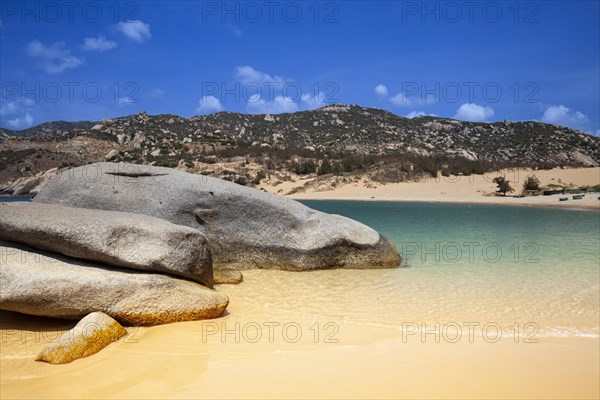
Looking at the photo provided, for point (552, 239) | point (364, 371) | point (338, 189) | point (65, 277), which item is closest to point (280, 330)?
point (364, 371)

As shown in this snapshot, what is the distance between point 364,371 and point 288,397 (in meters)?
0.94

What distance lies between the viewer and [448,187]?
4097 centimetres

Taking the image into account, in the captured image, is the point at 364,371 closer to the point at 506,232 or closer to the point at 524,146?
the point at 506,232

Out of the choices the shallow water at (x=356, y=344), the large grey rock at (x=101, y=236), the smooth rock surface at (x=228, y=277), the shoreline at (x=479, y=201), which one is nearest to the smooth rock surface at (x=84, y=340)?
the shallow water at (x=356, y=344)

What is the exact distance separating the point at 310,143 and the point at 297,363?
Result: 224 feet

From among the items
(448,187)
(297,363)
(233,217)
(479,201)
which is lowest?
(297,363)

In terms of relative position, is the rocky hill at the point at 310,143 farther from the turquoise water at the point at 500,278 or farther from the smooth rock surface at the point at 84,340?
the smooth rock surface at the point at 84,340

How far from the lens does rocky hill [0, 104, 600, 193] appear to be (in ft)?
158

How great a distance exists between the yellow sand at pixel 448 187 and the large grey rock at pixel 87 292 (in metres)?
31.1

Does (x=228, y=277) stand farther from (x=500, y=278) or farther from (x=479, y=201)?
(x=479, y=201)

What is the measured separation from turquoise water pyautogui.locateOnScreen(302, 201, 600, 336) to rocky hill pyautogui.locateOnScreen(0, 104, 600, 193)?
32010 millimetres

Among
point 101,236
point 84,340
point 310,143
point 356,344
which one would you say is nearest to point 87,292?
point 101,236

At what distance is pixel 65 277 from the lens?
5609 millimetres

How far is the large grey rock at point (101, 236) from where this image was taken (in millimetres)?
5984
